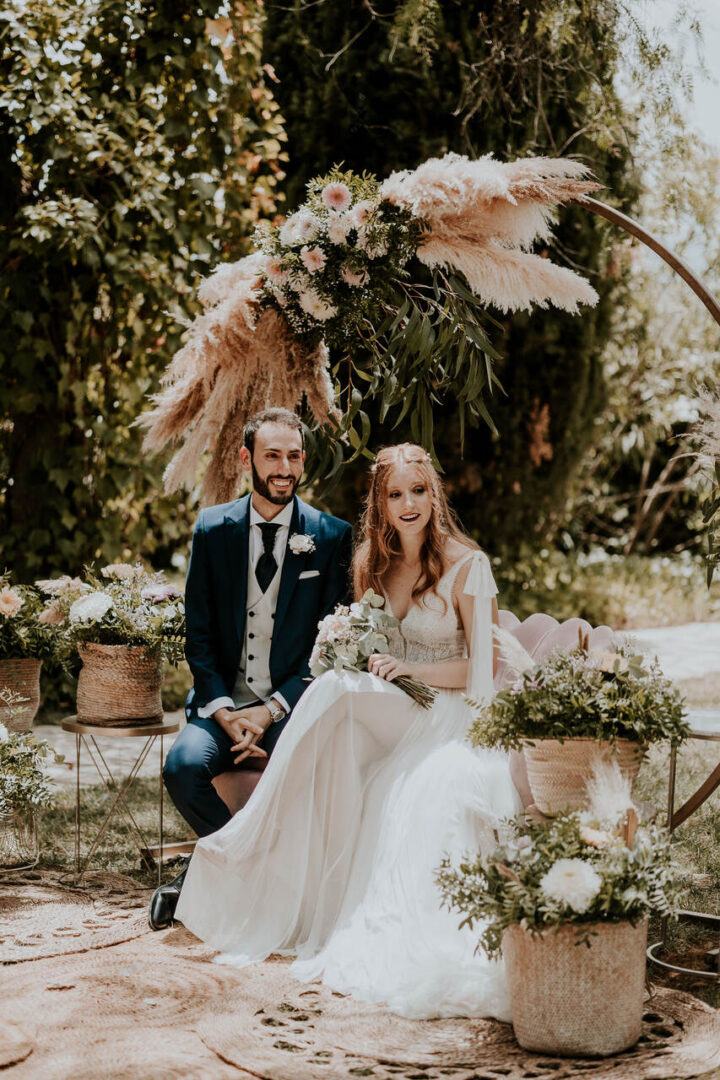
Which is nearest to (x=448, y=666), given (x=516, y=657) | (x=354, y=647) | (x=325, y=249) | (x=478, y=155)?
(x=354, y=647)

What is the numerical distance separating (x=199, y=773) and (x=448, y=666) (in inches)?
33.0

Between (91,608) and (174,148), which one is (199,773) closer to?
(91,608)

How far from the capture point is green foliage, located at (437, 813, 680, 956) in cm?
264

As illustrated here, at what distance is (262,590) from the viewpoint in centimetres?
415

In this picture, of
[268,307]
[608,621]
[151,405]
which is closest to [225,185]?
[151,405]

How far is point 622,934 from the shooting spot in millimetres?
2688

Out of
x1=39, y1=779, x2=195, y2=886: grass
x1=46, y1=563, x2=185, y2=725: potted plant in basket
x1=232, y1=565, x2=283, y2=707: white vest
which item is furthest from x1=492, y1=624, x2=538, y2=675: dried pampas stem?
x1=39, y1=779, x2=195, y2=886: grass

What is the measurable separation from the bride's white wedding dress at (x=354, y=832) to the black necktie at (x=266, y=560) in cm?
64

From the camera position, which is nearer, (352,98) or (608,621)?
(352,98)

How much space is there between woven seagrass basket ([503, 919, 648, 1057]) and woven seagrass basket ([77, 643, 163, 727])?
1848 millimetres

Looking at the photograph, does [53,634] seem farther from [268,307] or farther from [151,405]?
[151,405]

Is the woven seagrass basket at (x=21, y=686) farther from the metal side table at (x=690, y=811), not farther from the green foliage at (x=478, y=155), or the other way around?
the green foliage at (x=478, y=155)

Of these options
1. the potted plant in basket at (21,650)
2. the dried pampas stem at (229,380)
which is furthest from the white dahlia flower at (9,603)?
the dried pampas stem at (229,380)

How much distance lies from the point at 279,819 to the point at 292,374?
167 cm
